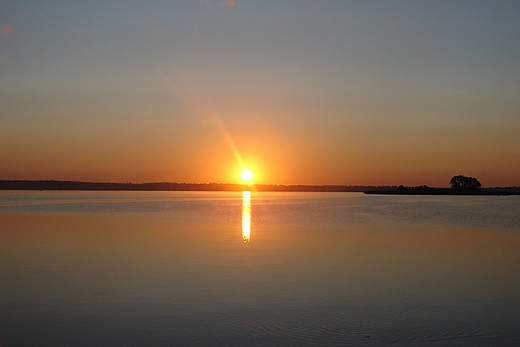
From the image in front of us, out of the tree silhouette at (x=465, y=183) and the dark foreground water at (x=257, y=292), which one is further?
the tree silhouette at (x=465, y=183)

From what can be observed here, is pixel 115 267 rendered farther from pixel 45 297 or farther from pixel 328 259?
pixel 328 259

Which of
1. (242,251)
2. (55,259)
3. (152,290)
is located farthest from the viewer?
(242,251)

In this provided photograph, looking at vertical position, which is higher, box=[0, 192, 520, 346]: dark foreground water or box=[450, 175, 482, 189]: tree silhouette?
box=[450, 175, 482, 189]: tree silhouette

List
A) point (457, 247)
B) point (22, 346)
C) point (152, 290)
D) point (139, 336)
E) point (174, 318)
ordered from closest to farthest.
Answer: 1. point (22, 346)
2. point (139, 336)
3. point (174, 318)
4. point (152, 290)
5. point (457, 247)

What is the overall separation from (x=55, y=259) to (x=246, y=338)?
947 centimetres

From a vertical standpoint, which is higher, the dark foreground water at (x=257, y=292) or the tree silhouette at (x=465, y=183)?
the tree silhouette at (x=465, y=183)

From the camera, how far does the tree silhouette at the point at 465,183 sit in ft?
459

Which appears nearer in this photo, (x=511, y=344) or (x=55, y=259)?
(x=511, y=344)

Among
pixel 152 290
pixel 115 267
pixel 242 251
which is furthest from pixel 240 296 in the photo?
pixel 242 251

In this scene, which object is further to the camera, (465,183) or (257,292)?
(465,183)

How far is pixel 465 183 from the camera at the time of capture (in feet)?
462

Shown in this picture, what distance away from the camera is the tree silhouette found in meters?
140

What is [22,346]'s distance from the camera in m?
7.07

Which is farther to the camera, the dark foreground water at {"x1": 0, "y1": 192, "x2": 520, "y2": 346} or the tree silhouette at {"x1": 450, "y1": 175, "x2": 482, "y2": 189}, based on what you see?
the tree silhouette at {"x1": 450, "y1": 175, "x2": 482, "y2": 189}
